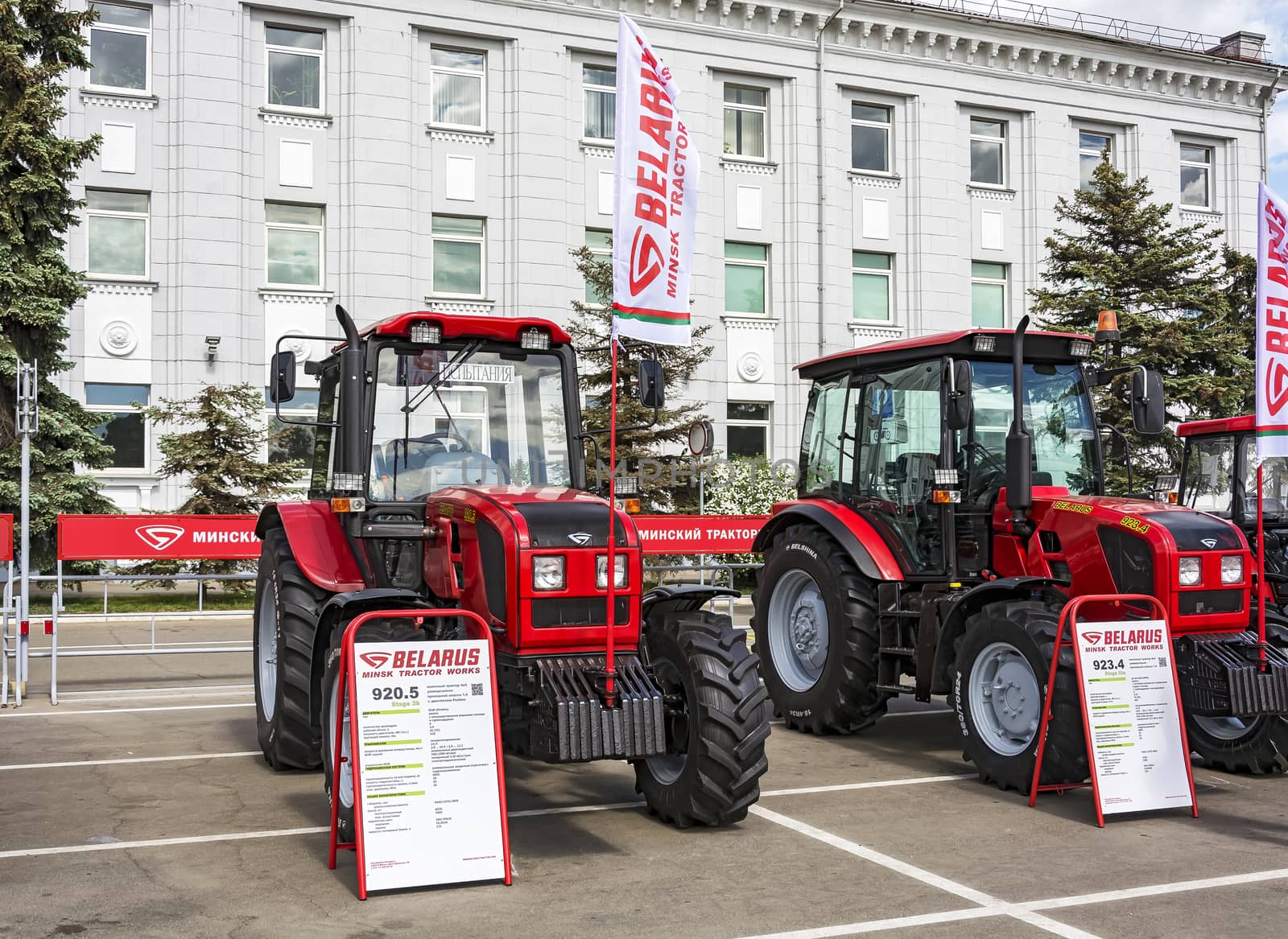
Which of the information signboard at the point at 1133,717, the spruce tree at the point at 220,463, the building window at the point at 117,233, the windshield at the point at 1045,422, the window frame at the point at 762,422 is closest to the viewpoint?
the information signboard at the point at 1133,717

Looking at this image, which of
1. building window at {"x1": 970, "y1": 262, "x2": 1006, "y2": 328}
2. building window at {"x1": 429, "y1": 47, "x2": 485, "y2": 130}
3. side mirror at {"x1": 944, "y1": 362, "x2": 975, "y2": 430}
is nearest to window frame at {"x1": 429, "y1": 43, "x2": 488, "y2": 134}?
building window at {"x1": 429, "y1": 47, "x2": 485, "y2": 130}

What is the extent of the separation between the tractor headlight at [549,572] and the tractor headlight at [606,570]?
18 centimetres

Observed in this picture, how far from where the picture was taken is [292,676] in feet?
26.0

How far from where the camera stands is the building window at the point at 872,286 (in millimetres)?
29516

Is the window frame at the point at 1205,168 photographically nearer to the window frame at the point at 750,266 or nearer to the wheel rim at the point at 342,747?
the window frame at the point at 750,266

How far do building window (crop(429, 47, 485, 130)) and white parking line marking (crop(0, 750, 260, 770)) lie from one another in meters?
18.9

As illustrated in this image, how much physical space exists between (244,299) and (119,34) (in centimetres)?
529

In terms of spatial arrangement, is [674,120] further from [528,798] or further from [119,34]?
[119,34]

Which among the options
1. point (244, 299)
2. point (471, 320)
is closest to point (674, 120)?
point (471, 320)

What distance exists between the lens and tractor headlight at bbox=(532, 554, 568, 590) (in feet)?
21.5

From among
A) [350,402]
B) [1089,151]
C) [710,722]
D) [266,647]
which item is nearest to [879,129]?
[1089,151]

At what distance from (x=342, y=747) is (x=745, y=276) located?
75.7 ft

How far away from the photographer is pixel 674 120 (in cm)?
687

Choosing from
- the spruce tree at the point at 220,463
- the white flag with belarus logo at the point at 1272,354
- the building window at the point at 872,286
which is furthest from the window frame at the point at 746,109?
the white flag with belarus logo at the point at 1272,354
